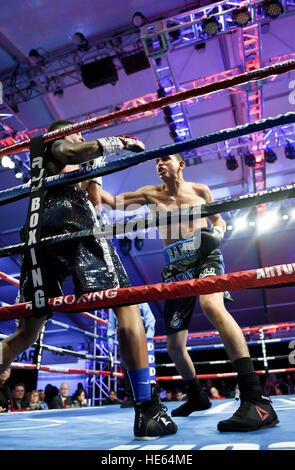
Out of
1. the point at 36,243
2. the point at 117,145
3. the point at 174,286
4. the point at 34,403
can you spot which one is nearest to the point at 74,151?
the point at 117,145

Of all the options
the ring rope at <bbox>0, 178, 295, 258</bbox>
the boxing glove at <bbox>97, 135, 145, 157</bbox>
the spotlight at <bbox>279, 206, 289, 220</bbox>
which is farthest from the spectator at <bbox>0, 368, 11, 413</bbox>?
the spotlight at <bbox>279, 206, 289, 220</bbox>

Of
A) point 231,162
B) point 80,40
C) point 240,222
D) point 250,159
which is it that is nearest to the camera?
point 80,40

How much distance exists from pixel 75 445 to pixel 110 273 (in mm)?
528

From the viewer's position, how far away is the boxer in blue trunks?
1.35 m

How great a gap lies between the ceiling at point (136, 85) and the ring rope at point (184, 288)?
229 inches

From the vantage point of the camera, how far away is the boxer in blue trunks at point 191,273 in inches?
53.3

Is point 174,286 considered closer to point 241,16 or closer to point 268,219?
point 241,16

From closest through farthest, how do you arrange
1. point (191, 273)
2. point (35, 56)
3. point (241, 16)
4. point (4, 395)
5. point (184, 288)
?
point (184, 288) → point (191, 273) → point (4, 395) → point (241, 16) → point (35, 56)

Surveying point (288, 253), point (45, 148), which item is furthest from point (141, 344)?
point (288, 253)

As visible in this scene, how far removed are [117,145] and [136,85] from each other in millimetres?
Result: 6148

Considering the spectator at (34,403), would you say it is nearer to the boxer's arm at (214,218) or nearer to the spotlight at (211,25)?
the boxer's arm at (214,218)

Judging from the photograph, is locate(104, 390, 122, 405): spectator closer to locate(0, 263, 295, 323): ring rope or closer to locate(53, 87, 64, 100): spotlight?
locate(0, 263, 295, 323): ring rope

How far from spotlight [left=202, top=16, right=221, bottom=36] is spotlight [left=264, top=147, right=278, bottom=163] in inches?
102

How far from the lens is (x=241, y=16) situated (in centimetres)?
483
